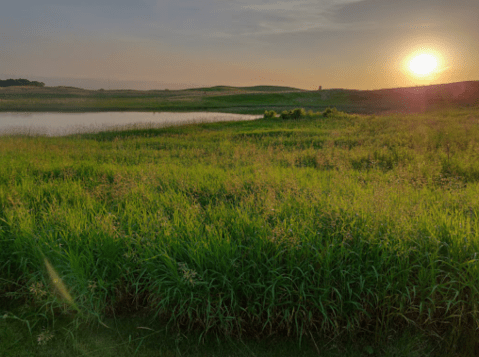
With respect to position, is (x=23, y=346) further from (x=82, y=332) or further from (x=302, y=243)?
(x=302, y=243)

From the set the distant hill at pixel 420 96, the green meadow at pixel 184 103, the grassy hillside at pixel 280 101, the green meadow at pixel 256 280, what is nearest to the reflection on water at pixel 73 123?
the green meadow at pixel 184 103

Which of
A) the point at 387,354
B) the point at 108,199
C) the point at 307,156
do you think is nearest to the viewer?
the point at 387,354

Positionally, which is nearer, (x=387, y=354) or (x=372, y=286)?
(x=387, y=354)

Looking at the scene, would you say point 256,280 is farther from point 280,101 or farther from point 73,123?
point 280,101

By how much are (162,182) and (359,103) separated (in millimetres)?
81351

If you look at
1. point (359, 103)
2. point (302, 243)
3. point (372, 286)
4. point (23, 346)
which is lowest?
point (23, 346)

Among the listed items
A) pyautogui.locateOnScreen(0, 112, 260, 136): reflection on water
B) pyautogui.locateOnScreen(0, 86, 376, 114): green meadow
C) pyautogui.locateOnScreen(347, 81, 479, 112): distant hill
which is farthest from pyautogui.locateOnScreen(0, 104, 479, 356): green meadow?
pyautogui.locateOnScreen(347, 81, 479, 112): distant hill

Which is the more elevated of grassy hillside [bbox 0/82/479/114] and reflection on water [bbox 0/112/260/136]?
grassy hillside [bbox 0/82/479/114]

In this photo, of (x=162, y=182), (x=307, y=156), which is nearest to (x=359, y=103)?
(x=307, y=156)

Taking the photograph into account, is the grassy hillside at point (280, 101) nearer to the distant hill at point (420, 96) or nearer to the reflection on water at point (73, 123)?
the distant hill at point (420, 96)

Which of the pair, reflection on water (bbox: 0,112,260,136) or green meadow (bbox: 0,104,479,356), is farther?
reflection on water (bbox: 0,112,260,136)

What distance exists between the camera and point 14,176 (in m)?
7.19

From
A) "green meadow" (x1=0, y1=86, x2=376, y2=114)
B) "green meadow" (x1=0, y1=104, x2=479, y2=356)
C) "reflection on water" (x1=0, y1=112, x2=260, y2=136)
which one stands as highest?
"green meadow" (x1=0, y1=86, x2=376, y2=114)

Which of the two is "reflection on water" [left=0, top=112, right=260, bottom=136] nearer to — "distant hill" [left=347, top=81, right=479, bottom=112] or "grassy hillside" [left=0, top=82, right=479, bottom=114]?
"grassy hillside" [left=0, top=82, right=479, bottom=114]
